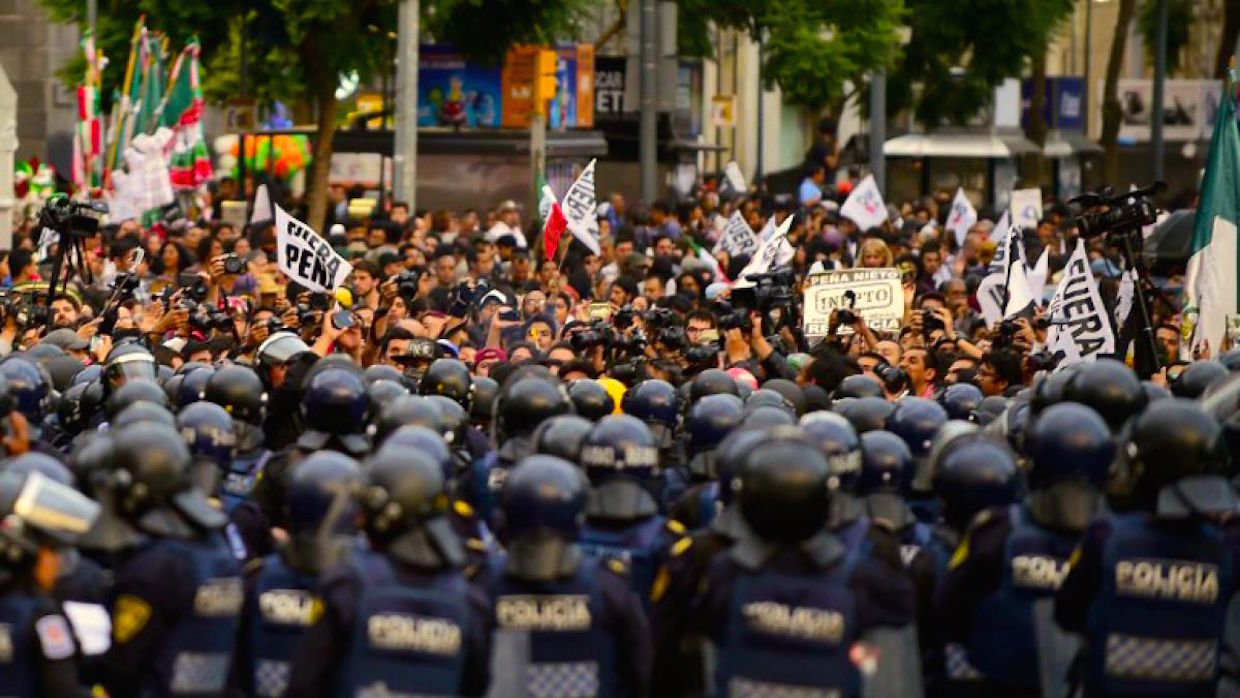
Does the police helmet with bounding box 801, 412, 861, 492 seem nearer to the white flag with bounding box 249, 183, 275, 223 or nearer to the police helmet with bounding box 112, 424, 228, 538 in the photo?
the police helmet with bounding box 112, 424, 228, 538

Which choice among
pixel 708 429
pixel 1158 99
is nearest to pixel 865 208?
pixel 1158 99

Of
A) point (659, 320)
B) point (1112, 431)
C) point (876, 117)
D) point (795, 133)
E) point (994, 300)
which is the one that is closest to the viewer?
point (1112, 431)

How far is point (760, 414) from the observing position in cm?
1101

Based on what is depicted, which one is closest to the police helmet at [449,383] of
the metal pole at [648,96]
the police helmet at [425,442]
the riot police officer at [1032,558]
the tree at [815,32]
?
the police helmet at [425,442]

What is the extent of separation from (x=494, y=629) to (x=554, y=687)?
0.27 meters

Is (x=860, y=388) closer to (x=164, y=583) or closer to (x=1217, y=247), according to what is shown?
(x=164, y=583)

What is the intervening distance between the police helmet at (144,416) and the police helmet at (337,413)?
478 mm

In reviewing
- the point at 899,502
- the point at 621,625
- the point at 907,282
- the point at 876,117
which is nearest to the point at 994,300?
the point at 907,282

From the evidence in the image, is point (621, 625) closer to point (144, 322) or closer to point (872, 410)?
point (872, 410)

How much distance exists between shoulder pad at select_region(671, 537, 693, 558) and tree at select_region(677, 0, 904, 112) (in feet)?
90.3

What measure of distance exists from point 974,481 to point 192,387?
3846 mm

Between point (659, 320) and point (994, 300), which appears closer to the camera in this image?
point (659, 320)

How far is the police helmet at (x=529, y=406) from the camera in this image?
35.8ft

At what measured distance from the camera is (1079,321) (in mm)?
16984
